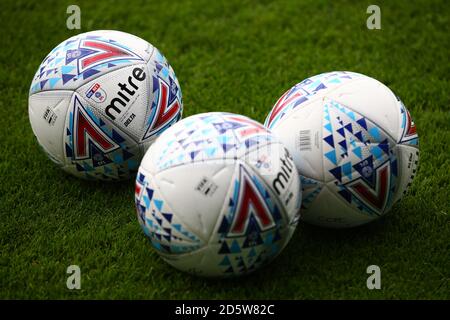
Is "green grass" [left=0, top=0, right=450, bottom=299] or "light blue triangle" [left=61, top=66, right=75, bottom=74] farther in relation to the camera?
"light blue triangle" [left=61, top=66, right=75, bottom=74]

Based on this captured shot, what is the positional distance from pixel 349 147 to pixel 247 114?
1.94 metres

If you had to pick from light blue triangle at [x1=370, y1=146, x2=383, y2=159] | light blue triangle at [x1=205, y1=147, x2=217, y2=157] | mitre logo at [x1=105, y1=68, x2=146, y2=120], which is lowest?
light blue triangle at [x1=370, y1=146, x2=383, y2=159]

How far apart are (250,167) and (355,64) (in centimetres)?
308

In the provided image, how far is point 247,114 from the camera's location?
5.70 m

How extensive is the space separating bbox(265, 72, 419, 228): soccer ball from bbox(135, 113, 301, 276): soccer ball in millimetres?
225

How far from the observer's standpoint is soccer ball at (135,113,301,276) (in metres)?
3.55

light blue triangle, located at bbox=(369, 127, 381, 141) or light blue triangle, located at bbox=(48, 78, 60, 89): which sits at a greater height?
light blue triangle, located at bbox=(48, 78, 60, 89)

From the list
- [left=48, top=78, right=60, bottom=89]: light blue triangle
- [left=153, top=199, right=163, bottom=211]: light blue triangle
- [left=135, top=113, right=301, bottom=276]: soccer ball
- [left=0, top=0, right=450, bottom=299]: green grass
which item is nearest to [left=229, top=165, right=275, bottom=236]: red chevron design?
[left=135, top=113, right=301, bottom=276]: soccer ball

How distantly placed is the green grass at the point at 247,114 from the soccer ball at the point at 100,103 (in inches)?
15.8

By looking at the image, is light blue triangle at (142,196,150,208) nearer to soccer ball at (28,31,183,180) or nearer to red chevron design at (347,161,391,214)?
soccer ball at (28,31,183,180)

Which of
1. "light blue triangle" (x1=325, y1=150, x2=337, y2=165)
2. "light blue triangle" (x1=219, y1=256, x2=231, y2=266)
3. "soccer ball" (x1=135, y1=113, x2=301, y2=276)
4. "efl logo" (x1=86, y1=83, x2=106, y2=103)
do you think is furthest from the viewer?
"efl logo" (x1=86, y1=83, x2=106, y2=103)

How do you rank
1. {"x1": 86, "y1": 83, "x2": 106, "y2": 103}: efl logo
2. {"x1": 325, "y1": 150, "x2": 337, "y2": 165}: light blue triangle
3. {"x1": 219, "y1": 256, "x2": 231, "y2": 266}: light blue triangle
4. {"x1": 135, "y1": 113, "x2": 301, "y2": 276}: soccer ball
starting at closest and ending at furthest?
1. {"x1": 135, "y1": 113, "x2": 301, "y2": 276}: soccer ball
2. {"x1": 219, "y1": 256, "x2": 231, "y2": 266}: light blue triangle
3. {"x1": 325, "y1": 150, "x2": 337, "y2": 165}: light blue triangle
4. {"x1": 86, "y1": 83, "x2": 106, "y2": 103}: efl logo
